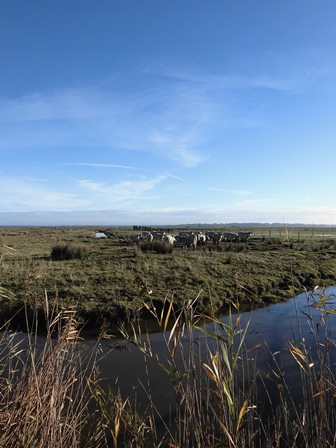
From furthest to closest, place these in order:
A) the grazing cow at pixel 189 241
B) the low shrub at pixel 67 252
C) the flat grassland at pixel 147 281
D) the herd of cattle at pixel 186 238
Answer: the herd of cattle at pixel 186 238 < the grazing cow at pixel 189 241 < the low shrub at pixel 67 252 < the flat grassland at pixel 147 281

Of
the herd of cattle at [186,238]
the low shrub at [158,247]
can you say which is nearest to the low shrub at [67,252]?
the low shrub at [158,247]

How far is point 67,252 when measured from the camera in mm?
23906

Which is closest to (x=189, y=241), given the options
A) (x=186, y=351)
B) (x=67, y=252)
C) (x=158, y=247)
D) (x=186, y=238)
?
(x=186, y=238)

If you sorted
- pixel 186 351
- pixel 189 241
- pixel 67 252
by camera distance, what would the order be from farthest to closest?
1. pixel 189 241
2. pixel 67 252
3. pixel 186 351

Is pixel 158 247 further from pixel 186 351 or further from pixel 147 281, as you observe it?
pixel 186 351

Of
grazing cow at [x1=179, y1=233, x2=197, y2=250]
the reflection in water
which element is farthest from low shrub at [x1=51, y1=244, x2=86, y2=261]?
the reflection in water

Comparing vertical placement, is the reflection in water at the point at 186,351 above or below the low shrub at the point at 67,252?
below

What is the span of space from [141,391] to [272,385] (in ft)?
9.58

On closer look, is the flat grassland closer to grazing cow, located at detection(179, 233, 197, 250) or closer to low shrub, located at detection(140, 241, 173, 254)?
low shrub, located at detection(140, 241, 173, 254)

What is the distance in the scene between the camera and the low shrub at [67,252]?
23.6m

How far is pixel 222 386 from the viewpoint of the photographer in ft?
9.53

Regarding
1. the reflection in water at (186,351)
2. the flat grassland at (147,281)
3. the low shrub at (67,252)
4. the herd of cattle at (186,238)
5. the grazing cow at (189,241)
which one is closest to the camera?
the reflection in water at (186,351)

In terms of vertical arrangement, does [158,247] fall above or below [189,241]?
below

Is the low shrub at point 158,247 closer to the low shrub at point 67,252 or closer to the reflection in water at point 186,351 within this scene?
the low shrub at point 67,252
